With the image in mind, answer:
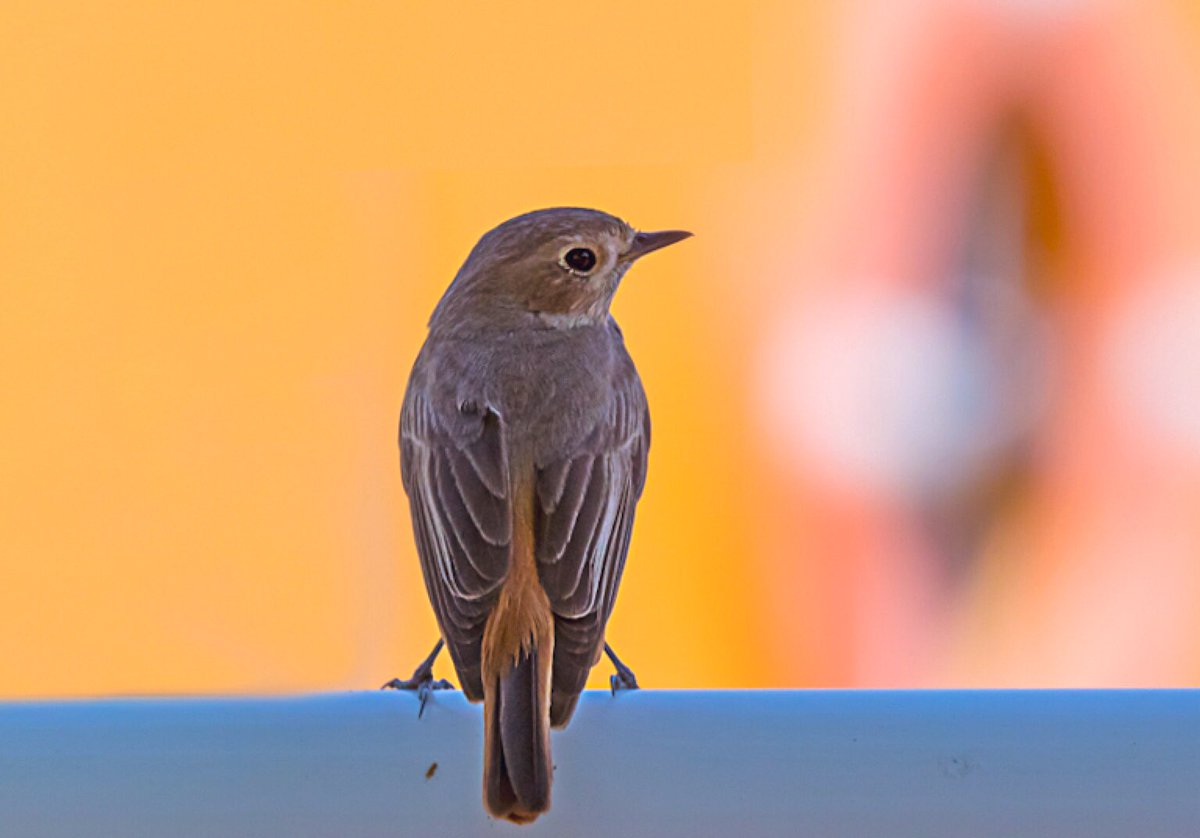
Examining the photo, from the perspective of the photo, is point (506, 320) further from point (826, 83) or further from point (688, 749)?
point (826, 83)

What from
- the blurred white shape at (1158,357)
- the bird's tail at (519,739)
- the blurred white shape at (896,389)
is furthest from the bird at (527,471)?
the blurred white shape at (1158,357)

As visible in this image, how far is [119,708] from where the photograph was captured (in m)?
2.52

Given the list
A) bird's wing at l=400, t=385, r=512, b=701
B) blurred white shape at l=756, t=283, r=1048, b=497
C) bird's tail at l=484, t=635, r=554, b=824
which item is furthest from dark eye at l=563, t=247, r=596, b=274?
blurred white shape at l=756, t=283, r=1048, b=497

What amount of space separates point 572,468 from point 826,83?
12.3 feet

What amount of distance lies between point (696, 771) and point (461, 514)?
1.14 m

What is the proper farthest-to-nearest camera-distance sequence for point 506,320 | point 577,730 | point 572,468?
point 506,320 → point 572,468 → point 577,730

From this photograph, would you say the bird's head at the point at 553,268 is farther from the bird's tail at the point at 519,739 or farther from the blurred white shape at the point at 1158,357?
the blurred white shape at the point at 1158,357

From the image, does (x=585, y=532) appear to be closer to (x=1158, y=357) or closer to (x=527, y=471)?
(x=527, y=471)

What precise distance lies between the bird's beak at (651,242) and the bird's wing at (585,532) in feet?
1.51

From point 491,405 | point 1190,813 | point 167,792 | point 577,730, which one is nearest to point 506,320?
point 491,405

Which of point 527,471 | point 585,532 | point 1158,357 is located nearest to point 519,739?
point 585,532

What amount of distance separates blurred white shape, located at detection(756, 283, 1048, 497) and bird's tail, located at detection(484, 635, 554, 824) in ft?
11.7

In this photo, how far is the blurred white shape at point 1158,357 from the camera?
6.77m

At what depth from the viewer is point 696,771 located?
2441mm
